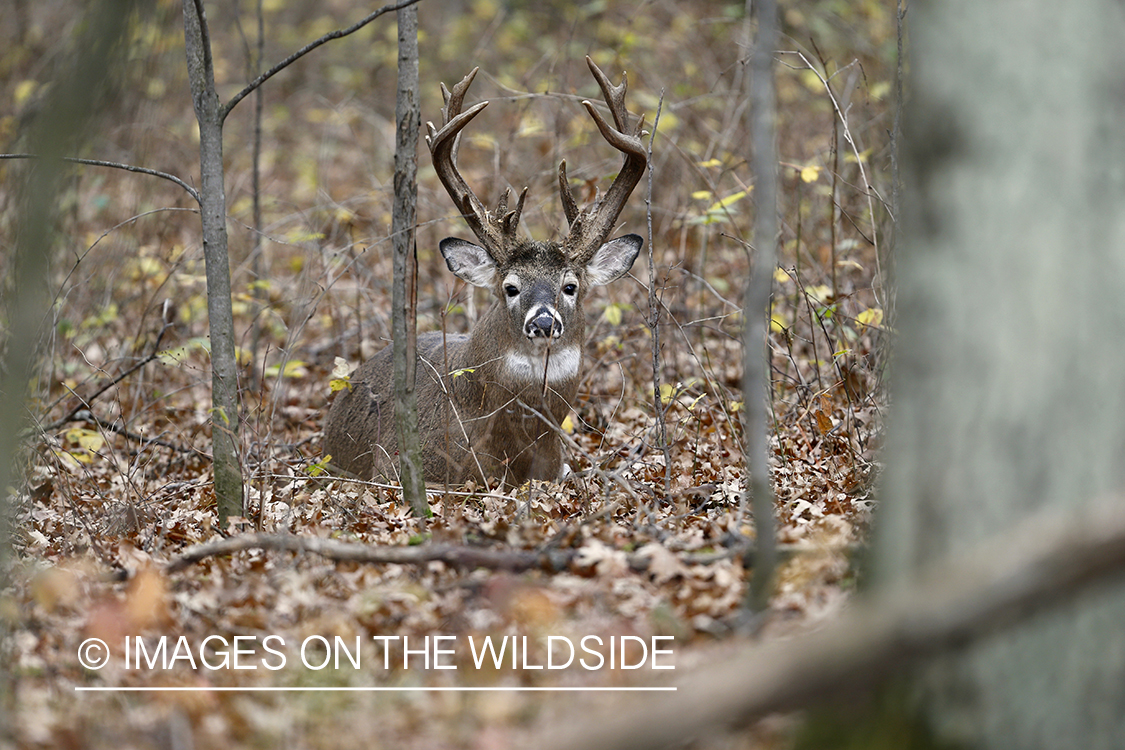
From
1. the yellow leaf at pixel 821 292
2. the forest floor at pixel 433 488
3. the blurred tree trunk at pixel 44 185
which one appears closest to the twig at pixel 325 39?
the forest floor at pixel 433 488

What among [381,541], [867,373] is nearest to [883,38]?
[867,373]

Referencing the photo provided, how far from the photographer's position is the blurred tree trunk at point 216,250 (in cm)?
545

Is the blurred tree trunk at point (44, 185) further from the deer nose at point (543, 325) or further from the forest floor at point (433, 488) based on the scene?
the deer nose at point (543, 325)

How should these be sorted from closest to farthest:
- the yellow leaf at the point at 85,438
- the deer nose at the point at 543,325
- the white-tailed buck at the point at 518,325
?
the deer nose at the point at 543,325, the white-tailed buck at the point at 518,325, the yellow leaf at the point at 85,438

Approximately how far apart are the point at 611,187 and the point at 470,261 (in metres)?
1.09

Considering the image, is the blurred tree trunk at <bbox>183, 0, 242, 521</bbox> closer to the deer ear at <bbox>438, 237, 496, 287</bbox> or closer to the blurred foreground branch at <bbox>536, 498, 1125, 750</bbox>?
the deer ear at <bbox>438, 237, 496, 287</bbox>

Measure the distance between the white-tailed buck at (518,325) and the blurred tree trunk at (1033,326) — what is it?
3.90 m

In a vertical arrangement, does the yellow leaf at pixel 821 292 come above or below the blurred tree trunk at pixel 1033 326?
above

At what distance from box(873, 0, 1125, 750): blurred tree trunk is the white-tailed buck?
3.90 meters

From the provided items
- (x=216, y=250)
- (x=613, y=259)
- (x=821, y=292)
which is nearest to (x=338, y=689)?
(x=216, y=250)

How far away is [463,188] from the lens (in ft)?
22.1

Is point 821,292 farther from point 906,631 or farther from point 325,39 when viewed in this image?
point 906,631

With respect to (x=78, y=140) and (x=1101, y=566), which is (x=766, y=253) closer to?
(x=1101, y=566)

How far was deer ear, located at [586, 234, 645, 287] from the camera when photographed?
7336mm
